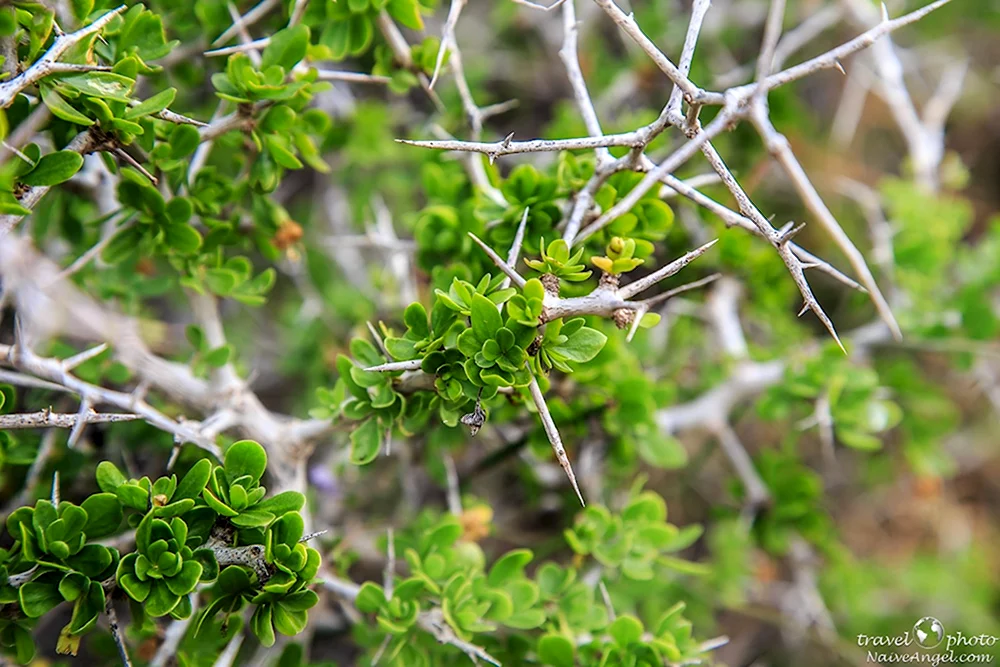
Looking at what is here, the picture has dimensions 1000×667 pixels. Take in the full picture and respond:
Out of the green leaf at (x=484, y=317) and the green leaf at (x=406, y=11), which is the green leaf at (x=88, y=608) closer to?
the green leaf at (x=484, y=317)

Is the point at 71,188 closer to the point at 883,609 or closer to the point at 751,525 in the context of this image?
the point at 751,525

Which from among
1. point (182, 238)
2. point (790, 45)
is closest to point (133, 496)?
point (182, 238)

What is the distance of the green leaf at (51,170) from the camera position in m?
1.25

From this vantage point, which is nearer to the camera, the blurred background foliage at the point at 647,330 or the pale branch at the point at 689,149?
the pale branch at the point at 689,149

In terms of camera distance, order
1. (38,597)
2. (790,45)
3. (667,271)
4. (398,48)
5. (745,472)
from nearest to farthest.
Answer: (667,271) < (38,597) < (398,48) < (745,472) < (790,45)

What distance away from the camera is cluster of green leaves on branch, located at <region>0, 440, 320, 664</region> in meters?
1.19

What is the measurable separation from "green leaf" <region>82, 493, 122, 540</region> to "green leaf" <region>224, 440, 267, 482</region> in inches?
7.7

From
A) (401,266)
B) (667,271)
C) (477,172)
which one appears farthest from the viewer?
(401,266)

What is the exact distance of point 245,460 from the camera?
4.07ft

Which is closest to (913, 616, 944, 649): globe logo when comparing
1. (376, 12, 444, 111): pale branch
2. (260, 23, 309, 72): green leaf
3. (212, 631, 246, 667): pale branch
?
(212, 631, 246, 667): pale branch

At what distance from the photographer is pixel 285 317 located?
2.54 m

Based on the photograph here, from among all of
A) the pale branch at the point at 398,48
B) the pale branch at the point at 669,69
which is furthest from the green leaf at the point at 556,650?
the pale branch at the point at 398,48

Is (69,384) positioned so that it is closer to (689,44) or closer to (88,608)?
(88,608)

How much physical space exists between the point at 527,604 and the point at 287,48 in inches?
45.6
